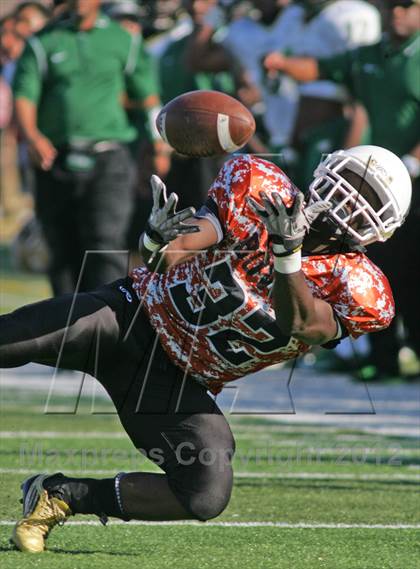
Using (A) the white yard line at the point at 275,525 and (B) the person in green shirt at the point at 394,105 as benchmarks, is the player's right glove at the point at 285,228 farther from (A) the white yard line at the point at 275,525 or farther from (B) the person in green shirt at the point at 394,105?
(B) the person in green shirt at the point at 394,105

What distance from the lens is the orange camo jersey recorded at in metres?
4.71

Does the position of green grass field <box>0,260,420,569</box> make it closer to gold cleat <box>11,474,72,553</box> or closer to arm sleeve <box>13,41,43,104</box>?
gold cleat <box>11,474,72,553</box>

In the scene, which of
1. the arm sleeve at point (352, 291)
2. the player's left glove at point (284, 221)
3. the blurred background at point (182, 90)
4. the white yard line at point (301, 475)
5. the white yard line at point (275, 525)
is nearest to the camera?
the player's left glove at point (284, 221)

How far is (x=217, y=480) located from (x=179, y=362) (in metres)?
0.39

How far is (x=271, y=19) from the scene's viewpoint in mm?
10805

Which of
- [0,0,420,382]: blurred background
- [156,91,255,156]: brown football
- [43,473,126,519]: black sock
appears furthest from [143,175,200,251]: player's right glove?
[0,0,420,382]: blurred background

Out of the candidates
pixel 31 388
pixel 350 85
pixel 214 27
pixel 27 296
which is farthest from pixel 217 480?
pixel 27 296


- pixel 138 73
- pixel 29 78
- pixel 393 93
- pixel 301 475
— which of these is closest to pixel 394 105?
pixel 393 93

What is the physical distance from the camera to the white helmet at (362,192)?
4730 mm

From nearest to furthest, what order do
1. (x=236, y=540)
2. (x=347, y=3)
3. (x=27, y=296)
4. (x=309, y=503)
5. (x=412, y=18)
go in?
1. (x=236, y=540)
2. (x=309, y=503)
3. (x=412, y=18)
4. (x=347, y=3)
5. (x=27, y=296)

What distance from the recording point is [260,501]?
229 inches

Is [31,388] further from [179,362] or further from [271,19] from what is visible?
[179,362]

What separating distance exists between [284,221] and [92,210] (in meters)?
5.38

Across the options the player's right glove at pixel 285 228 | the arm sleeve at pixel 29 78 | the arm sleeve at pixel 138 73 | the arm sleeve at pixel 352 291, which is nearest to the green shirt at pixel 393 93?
the arm sleeve at pixel 138 73
